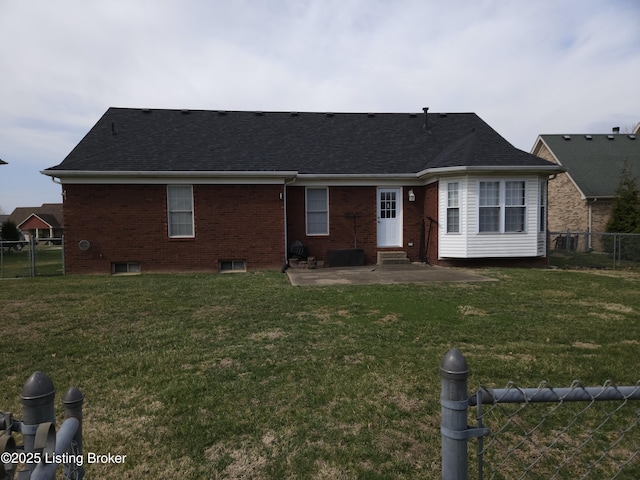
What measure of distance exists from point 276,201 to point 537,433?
10.4 m

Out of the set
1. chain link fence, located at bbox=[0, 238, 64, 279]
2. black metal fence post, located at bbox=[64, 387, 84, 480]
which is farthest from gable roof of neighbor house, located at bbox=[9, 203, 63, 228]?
black metal fence post, located at bbox=[64, 387, 84, 480]

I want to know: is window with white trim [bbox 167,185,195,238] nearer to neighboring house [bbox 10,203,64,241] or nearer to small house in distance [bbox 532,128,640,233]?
small house in distance [bbox 532,128,640,233]

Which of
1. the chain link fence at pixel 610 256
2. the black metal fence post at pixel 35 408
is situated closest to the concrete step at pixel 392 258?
the chain link fence at pixel 610 256

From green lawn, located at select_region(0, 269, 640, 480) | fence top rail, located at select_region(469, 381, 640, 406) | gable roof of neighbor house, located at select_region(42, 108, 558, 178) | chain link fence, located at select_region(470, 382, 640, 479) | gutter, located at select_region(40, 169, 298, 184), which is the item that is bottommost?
chain link fence, located at select_region(470, 382, 640, 479)

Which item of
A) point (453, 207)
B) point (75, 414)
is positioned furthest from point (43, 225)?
point (75, 414)

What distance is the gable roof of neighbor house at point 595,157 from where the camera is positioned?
67.2 feet

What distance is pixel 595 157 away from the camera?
2236 centimetres

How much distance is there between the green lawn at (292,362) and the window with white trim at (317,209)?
5233 mm

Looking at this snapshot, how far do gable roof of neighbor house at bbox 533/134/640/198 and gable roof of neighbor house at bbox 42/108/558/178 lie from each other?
900cm

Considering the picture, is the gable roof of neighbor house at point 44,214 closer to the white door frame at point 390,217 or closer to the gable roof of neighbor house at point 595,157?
the white door frame at point 390,217

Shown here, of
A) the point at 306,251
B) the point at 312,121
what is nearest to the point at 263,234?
the point at 306,251

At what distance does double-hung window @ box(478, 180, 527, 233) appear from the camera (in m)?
11.8

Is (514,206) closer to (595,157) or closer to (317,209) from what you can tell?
(317,209)

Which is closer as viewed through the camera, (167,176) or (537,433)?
(537,433)
